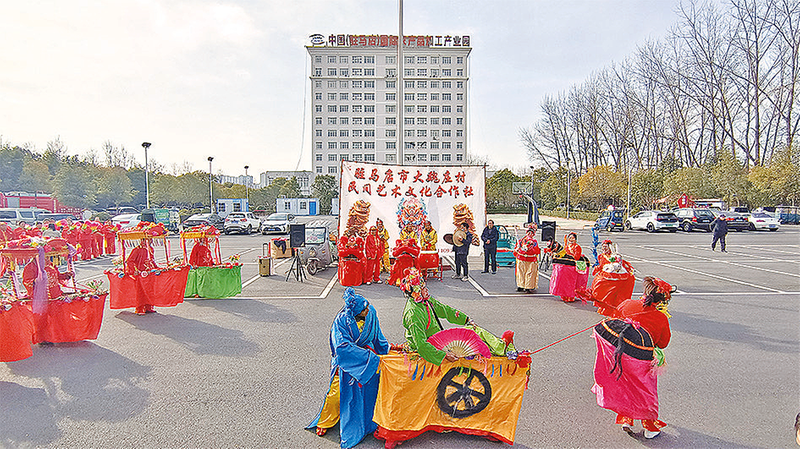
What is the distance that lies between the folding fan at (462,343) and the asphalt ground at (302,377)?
0.83m

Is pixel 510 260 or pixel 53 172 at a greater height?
pixel 53 172

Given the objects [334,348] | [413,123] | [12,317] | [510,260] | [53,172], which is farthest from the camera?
[413,123]

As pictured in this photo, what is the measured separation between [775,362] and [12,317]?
32.3ft

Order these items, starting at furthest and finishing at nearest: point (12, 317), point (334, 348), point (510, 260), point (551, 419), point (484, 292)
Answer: point (510, 260), point (484, 292), point (12, 317), point (551, 419), point (334, 348)

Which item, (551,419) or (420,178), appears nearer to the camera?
(551,419)

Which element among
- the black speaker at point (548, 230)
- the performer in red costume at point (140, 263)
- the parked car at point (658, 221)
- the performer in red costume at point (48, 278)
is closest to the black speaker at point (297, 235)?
the performer in red costume at point (140, 263)

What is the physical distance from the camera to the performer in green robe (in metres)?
3.87

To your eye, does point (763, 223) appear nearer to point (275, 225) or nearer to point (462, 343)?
point (275, 225)

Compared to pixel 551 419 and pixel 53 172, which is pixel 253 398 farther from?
pixel 53 172

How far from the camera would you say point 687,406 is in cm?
469

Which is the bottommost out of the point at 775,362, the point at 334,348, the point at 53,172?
the point at 775,362

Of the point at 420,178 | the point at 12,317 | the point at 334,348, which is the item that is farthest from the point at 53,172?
the point at 334,348

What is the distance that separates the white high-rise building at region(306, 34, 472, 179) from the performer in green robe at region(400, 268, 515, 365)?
75529 mm

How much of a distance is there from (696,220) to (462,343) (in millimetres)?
32156
